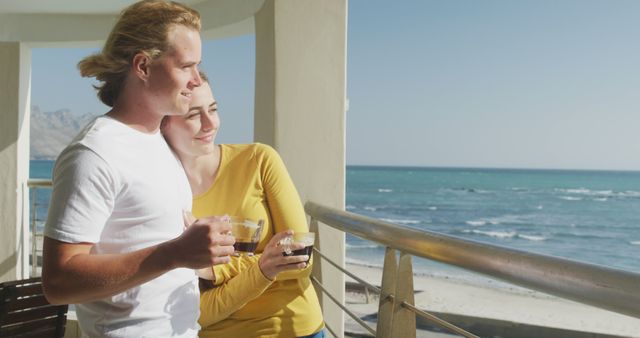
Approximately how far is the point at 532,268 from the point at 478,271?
16cm

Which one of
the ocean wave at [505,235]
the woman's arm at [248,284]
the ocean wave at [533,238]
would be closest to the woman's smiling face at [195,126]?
the woman's arm at [248,284]

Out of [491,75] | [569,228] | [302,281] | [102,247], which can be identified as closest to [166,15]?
[102,247]

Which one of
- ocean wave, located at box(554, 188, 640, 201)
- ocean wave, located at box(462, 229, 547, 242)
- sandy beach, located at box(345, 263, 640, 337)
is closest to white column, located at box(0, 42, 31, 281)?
sandy beach, located at box(345, 263, 640, 337)

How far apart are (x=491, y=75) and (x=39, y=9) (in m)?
36.5

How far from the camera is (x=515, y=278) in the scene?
936 millimetres

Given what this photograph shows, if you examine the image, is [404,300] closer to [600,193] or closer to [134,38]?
[134,38]

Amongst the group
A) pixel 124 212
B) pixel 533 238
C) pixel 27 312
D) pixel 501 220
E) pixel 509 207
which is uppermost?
pixel 124 212

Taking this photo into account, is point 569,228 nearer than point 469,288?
No

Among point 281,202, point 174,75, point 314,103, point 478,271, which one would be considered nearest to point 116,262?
point 174,75

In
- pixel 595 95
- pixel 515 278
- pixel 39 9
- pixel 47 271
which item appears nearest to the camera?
pixel 47 271

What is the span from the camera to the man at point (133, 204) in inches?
32.2

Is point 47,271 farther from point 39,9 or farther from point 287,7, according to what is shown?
point 39,9

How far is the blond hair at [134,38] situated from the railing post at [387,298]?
0.77 meters

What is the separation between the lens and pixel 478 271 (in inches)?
41.2
